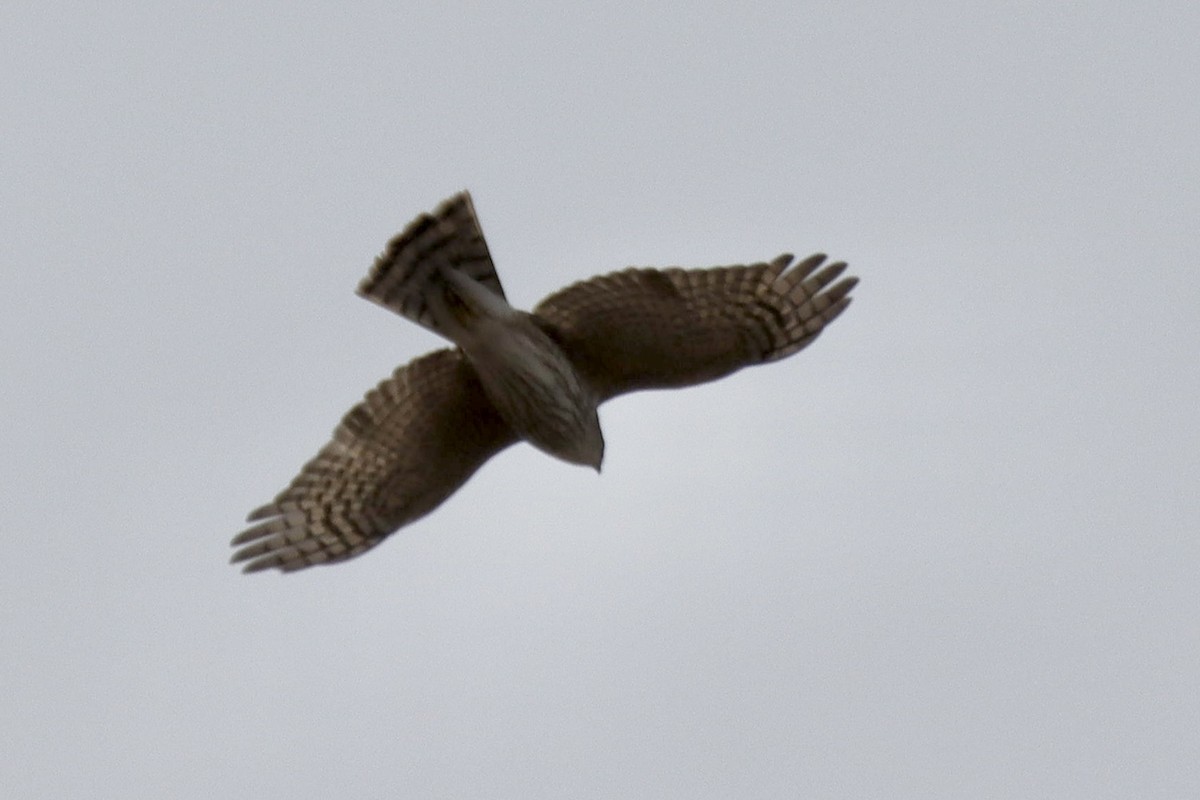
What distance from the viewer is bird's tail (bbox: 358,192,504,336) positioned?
1301 cm

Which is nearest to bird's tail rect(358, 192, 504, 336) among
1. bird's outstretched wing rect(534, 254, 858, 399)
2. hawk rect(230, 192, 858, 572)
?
hawk rect(230, 192, 858, 572)

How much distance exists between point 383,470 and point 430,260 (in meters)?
1.36

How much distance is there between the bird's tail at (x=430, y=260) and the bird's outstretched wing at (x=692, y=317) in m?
0.48

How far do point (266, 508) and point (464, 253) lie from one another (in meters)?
1.97

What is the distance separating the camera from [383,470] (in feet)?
44.6

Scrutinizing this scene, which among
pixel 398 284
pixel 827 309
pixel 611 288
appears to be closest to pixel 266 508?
pixel 398 284

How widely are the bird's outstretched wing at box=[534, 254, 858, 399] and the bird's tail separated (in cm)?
48

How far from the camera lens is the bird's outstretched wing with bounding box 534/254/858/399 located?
42.7 ft

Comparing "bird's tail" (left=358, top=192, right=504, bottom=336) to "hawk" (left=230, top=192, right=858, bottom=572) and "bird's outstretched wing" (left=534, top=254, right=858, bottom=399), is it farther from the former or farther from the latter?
"bird's outstretched wing" (left=534, top=254, right=858, bottom=399)

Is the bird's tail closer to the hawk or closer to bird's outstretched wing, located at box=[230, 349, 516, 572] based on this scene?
the hawk

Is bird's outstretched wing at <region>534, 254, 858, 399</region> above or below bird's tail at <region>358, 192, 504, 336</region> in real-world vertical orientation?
below

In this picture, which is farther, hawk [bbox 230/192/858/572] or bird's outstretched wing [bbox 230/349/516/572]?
bird's outstretched wing [bbox 230/349/516/572]

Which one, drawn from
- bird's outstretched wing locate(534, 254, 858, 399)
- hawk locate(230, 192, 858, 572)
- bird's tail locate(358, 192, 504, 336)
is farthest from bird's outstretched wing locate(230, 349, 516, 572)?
bird's outstretched wing locate(534, 254, 858, 399)

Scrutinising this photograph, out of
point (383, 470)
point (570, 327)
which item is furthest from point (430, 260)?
point (383, 470)
